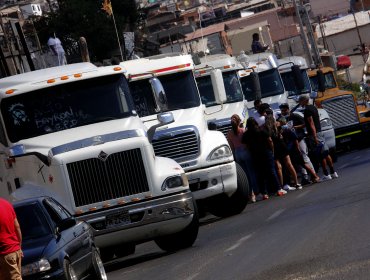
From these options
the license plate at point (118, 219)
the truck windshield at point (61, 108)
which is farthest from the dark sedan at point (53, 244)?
the truck windshield at point (61, 108)

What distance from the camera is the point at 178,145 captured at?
22188 mm

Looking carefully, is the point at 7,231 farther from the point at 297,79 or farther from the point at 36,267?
the point at 297,79

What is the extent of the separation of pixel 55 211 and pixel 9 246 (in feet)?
7.16

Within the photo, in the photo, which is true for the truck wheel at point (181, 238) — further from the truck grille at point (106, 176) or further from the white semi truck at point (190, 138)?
the white semi truck at point (190, 138)

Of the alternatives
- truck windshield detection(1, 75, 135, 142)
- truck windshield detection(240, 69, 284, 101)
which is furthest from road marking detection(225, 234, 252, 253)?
truck windshield detection(240, 69, 284, 101)

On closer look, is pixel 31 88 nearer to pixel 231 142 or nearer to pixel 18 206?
pixel 18 206

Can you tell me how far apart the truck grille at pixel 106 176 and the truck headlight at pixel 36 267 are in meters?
4.61

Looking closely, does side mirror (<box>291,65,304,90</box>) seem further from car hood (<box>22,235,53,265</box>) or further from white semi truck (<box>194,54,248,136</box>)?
car hood (<box>22,235,53,265</box>)

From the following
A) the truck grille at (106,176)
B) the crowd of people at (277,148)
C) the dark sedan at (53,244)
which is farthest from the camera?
the crowd of people at (277,148)

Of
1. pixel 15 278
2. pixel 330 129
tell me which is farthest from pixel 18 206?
pixel 330 129

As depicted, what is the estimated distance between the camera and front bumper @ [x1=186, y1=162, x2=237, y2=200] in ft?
72.5

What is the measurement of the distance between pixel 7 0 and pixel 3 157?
65.8m

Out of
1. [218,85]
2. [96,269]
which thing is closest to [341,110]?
[218,85]

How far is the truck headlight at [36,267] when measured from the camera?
13.1m
